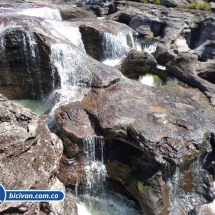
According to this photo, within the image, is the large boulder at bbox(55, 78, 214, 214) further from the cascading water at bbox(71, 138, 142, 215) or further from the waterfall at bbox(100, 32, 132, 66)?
the waterfall at bbox(100, 32, 132, 66)

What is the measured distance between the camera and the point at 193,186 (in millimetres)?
7402

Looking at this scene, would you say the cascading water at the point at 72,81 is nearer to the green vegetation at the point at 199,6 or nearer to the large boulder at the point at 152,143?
the large boulder at the point at 152,143

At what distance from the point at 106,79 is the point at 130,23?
37.3ft

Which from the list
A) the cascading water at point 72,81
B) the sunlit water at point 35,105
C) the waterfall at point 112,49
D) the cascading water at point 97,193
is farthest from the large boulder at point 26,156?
the waterfall at point 112,49

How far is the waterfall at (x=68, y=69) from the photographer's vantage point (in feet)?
30.6

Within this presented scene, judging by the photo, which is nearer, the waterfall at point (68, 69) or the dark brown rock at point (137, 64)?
the waterfall at point (68, 69)

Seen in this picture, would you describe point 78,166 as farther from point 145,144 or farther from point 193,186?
point 193,186

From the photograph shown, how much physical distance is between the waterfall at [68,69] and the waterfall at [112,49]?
389cm

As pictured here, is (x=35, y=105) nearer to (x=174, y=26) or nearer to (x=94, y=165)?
(x=94, y=165)

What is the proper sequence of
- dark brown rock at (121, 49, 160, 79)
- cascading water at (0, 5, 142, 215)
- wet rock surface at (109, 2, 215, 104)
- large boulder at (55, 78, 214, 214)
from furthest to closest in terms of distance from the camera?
wet rock surface at (109, 2, 215, 104)
dark brown rock at (121, 49, 160, 79)
cascading water at (0, 5, 142, 215)
large boulder at (55, 78, 214, 214)

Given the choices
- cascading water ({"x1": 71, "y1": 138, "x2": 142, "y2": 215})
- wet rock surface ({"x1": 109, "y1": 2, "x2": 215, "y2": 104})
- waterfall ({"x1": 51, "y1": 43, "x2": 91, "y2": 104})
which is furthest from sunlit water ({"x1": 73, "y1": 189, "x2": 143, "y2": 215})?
wet rock surface ({"x1": 109, "y1": 2, "x2": 215, "y2": 104})

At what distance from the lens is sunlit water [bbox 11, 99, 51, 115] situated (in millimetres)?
10273

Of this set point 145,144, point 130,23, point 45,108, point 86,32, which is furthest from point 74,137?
point 130,23

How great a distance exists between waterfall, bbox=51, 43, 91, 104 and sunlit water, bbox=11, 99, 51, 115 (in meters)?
1.05
